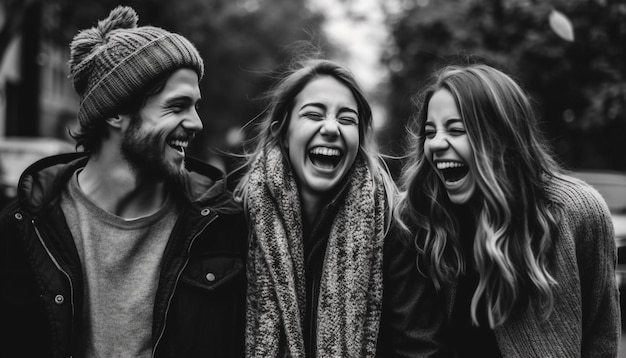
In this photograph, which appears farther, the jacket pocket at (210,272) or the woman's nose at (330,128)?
the woman's nose at (330,128)

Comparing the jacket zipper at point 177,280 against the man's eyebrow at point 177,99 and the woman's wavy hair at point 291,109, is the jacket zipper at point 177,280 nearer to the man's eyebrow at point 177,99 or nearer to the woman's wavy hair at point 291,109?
the woman's wavy hair at point 291,109

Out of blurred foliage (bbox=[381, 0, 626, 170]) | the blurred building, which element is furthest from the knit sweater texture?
the blurred building

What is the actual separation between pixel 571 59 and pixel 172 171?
8.07 m

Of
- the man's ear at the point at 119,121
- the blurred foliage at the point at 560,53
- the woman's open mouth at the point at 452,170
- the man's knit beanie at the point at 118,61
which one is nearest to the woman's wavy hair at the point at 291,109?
the woman's open mouth at the point at 452,170

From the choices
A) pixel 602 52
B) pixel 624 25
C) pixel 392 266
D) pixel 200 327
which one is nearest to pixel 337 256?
pixel 392 266

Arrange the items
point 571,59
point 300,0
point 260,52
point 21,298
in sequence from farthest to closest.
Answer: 1. point 300,0
2. point 260,52
3. point 571,59
4. point 21,298

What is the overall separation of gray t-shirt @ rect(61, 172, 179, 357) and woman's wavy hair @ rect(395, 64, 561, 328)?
3.74 feet

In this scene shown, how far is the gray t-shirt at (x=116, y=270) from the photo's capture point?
9.30 ft

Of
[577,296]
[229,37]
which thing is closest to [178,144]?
[577,296]

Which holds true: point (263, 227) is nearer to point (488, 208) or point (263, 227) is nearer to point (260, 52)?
point (488, 208)

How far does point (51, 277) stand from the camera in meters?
2.75

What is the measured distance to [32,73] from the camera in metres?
16.8

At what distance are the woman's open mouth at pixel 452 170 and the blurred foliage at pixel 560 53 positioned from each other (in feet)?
13.1

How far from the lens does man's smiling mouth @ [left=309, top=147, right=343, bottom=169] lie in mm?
3262
